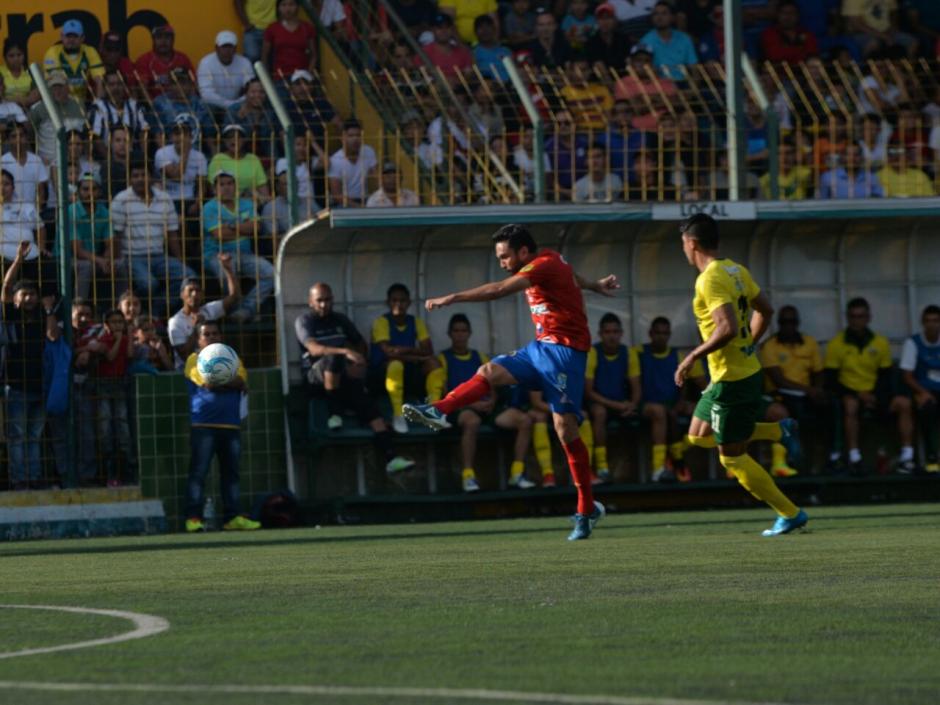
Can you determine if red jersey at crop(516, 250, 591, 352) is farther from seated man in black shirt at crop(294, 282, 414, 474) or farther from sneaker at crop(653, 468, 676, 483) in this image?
sneaker at crop(653, 468, 676, 483)

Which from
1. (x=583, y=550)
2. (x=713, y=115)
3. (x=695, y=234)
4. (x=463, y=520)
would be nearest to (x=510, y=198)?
(x=713, y=115)

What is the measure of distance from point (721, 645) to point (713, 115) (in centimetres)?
1187

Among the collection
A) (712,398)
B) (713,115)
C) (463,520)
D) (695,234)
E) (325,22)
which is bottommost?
(463,520)

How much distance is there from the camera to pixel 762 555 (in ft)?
31.1

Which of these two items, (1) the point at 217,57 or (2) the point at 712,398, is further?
(1) the point at 217,57

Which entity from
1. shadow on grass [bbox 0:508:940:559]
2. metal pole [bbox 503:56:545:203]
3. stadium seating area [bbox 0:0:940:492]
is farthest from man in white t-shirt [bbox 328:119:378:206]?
shadow on grass [bbox 0:508:940:559]

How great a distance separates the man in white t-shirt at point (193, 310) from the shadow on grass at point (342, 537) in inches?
92.6

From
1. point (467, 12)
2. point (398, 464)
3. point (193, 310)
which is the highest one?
point (467, 12)

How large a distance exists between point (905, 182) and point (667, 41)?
3398 millimetres

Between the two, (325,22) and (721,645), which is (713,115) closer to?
(325,22)

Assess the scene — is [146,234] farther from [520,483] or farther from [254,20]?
[254,20]

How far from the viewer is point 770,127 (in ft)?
55.3

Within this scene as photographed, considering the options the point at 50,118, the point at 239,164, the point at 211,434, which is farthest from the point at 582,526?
the point at 50,118

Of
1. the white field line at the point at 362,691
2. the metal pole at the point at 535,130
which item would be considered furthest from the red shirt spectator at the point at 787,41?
the white field line at the point at 362,691
